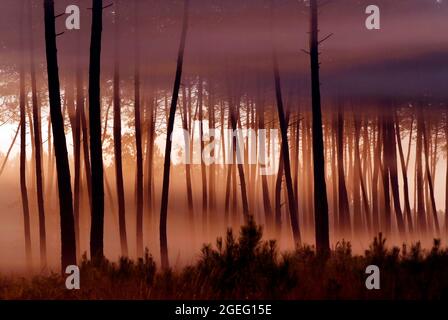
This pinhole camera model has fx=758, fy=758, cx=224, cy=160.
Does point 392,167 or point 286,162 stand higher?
point 286,162

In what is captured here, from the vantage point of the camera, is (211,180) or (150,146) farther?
(211,180)

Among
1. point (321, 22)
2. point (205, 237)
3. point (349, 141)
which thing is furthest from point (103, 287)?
point (349, 141)

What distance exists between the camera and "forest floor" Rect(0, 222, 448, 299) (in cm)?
1038

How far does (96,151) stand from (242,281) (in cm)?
544

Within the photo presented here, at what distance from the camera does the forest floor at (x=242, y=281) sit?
10.4 meters

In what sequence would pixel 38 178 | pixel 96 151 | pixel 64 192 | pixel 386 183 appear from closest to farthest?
pixel 64 192 → pixel 96 151 → pixel 38 178 → pixel 386 183

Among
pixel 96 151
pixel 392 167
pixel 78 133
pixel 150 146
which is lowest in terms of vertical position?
pixel 392 167

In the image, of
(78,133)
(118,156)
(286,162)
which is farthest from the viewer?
(78,133)

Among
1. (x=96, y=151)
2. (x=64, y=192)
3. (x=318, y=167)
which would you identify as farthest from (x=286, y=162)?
(x=64, y=192)

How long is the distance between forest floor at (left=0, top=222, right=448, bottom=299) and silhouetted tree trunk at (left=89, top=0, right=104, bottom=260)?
2.39 metres

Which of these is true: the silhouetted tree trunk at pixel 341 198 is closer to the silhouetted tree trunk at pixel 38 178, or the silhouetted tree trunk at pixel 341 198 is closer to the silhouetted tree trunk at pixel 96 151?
the silhouetted tree trunk at pixel 38 178

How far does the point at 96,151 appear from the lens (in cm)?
1507

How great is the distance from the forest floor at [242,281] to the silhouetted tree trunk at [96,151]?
2388mm

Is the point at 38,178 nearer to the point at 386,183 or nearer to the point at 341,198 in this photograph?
the point at 341,198
